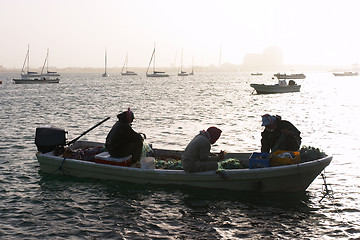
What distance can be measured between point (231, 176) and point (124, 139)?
146 inches

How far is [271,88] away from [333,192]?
56.6 metres

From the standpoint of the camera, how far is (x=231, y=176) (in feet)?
38.3

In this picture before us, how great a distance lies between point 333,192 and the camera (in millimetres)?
12742

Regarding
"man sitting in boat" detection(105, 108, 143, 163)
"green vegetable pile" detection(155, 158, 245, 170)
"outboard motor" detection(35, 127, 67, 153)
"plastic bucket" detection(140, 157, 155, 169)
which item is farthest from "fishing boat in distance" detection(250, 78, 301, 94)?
"plastic bucket" detection(140, 157, 155, 169)

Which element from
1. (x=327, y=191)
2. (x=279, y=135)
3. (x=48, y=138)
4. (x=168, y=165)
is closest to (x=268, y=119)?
(x=279, y=135)

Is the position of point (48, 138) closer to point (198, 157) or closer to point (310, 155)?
point (198, 157)

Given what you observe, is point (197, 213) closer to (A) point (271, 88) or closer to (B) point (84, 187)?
(B) point (84, 187)

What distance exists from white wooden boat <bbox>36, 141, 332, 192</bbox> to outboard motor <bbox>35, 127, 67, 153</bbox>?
3.99 feet

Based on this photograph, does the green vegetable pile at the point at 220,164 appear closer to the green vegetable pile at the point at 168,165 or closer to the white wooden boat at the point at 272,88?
the green vegetable pile at the point at 168,165

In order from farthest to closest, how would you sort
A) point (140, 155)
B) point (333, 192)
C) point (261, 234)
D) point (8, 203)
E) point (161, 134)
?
1. point (161, 134)
2. point (140, 155)
3. point (333, 192)
4. point (8, 203)
5. point (261, 234)

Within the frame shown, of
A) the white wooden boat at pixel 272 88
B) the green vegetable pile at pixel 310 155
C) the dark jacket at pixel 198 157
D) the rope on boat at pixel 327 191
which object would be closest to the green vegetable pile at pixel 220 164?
the dark jacket at pixel 198 157

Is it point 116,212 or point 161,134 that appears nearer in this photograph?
point 116,212

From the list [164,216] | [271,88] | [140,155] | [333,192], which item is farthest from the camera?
[271,88]

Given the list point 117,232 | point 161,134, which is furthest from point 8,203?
point 161,134
